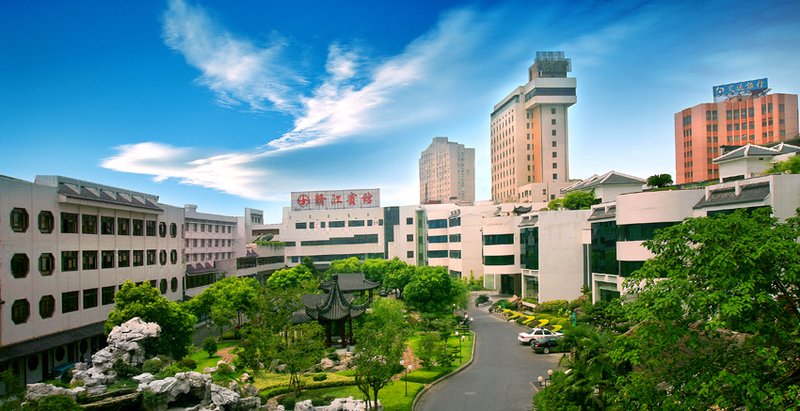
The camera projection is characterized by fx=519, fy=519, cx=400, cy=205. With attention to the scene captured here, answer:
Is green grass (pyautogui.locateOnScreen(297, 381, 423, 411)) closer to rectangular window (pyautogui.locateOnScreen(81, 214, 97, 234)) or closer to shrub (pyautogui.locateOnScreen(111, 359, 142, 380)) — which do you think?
shrub (pyautogui.locateOnScreen(111, 359, 142, 380))

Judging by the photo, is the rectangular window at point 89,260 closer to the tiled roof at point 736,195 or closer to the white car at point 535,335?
the white car at point 535,335

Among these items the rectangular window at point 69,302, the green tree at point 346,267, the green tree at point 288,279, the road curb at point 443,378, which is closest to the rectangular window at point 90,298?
the rectangular window at point 69,302

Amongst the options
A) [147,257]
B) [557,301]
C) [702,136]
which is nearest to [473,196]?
[702,136]

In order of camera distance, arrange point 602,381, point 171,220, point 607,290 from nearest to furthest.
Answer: point 602,381 → point 607,290 → point 171,220

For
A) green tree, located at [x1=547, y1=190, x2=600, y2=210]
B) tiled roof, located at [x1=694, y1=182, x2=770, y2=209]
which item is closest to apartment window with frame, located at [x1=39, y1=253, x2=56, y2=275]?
tiled roof, located at [x1=694, y1=182, x2=770, y2=209]

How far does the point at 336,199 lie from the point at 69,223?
59.4m

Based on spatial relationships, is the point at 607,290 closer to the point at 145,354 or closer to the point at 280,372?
the point at 280,372

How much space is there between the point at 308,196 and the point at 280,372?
200ft

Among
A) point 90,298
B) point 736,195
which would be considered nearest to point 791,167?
point 736,195

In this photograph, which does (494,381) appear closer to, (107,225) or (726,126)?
(107,225)

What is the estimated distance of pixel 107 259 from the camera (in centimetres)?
3847

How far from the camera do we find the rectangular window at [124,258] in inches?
1582

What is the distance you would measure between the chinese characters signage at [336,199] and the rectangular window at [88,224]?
55145 millimetres

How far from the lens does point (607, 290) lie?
44.4 metres
